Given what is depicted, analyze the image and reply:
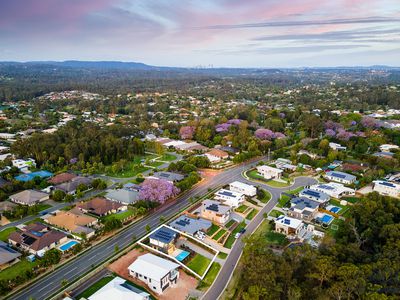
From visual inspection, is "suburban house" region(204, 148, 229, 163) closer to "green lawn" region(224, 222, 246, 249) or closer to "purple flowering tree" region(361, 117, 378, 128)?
"green lawn" region(224, 222, 246, 249)

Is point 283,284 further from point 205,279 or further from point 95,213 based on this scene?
point 95,213

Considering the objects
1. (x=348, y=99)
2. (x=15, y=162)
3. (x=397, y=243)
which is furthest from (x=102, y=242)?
(x=348, y=99)

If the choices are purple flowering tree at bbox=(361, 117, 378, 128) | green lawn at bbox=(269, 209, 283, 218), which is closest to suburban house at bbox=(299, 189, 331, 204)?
green lawn at bbox=(269, 209, 283, 218)

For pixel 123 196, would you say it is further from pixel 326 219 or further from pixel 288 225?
pixel 326 219

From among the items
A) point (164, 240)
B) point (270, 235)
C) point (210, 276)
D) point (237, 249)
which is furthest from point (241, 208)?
point (210, 276)

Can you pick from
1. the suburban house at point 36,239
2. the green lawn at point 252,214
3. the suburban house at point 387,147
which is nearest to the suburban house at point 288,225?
the green lawn at point 252,214
